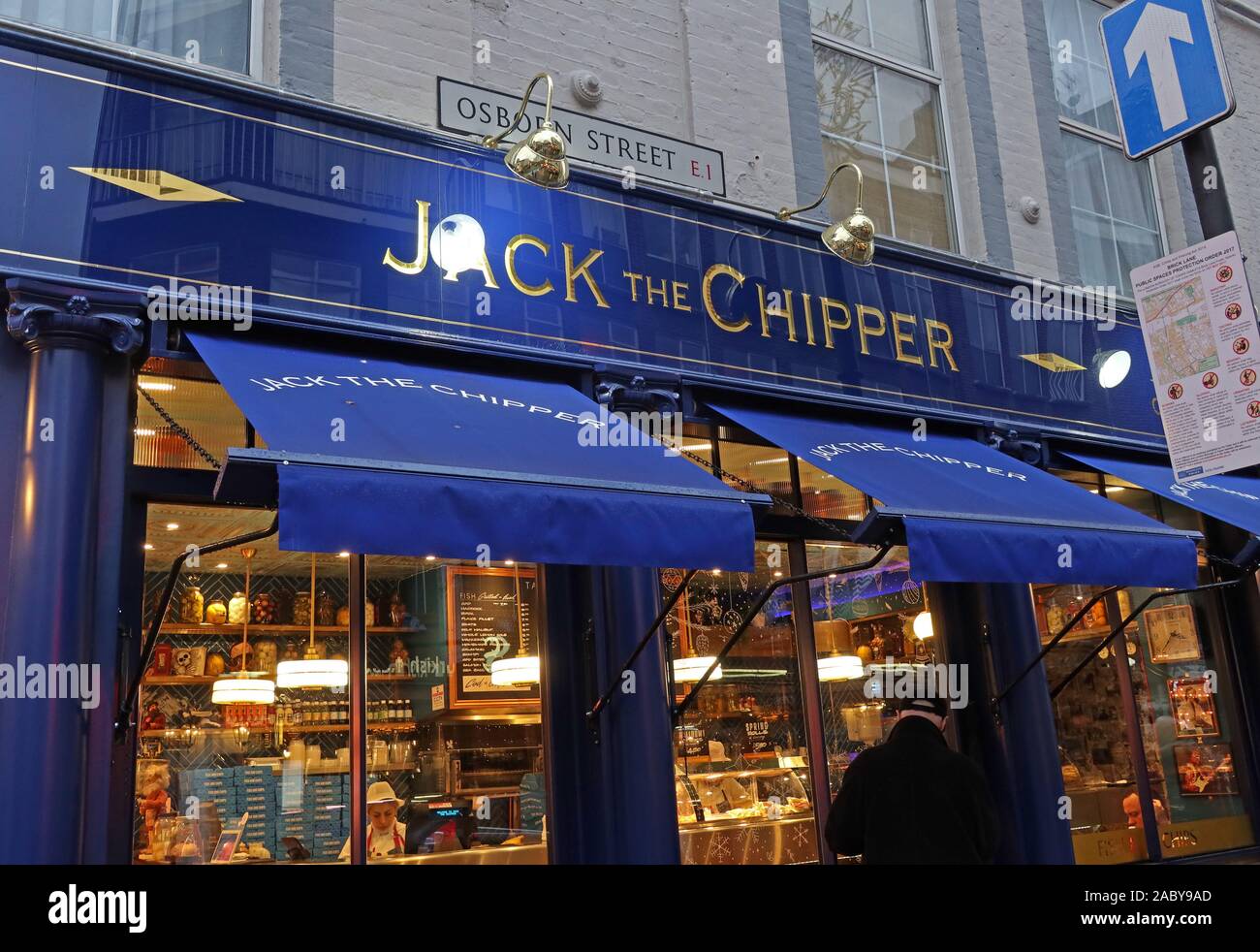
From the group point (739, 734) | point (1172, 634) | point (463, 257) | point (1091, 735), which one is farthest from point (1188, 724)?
point (463, 257)

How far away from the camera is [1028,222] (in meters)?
9.98

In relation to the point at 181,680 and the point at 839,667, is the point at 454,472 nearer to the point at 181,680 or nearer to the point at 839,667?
the point at 181,680

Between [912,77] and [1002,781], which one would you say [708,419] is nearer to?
[1002,781]

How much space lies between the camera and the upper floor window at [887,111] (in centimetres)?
934

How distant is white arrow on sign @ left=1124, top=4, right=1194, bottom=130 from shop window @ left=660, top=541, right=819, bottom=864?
3.66m

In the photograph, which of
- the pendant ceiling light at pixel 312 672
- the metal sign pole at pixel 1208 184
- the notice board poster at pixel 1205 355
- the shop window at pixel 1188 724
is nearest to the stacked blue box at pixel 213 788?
the pendant ceiling light at pixel 312 672

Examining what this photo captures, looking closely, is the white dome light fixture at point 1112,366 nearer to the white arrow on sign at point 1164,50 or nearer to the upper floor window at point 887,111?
the upper floor window at point 887,111

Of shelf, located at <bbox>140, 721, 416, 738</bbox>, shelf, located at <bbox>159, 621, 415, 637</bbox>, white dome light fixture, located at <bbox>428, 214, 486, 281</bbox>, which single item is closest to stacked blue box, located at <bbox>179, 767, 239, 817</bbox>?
shelf, located at <bbox>140, 721, 416, 738</bbox>

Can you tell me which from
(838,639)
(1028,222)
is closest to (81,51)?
(838,639)

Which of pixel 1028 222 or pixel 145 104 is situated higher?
pixel 1028 222

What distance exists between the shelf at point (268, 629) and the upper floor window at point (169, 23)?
318 cm

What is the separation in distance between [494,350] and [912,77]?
5.46m

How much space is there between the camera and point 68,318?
17.0 ft

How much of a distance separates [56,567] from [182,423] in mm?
1216
